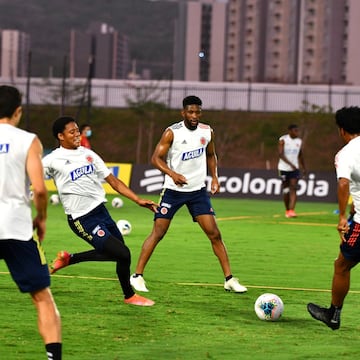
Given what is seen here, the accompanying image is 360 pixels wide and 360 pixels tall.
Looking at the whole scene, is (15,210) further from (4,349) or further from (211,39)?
(211,39)

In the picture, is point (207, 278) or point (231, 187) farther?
point (231, 187)

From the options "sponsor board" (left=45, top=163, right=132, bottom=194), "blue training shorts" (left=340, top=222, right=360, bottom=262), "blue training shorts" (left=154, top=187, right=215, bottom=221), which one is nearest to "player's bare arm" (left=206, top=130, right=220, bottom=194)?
"blue training shorts" (left=154, top=187, right=215, bottom=221)

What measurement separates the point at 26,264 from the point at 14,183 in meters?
0.58

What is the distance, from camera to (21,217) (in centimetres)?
784

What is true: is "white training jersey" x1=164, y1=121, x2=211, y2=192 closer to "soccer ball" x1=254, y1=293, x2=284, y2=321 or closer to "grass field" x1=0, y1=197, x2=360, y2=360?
"grass field" x1=0, y1=197, x2=360, y2=360

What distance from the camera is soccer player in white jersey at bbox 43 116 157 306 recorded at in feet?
37.8

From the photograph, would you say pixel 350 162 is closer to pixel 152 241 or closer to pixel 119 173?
pixel 152 241

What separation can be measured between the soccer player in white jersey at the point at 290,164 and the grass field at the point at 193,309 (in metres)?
5.87

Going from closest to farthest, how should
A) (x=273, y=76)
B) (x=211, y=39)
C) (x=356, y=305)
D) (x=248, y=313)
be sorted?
(x=248, y=313)
(x=356, y=305)
(x=273, y=76)
(x=211, y=39)

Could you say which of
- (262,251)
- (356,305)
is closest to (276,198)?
(262,251)

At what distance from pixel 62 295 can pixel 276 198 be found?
21.9 meters

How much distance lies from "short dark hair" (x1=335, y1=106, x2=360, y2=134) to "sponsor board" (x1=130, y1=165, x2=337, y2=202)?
23.4 meters

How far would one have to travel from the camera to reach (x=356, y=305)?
1192cm

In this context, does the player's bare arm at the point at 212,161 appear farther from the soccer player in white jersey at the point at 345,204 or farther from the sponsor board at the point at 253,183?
the sponsor board at the point at 253,183
